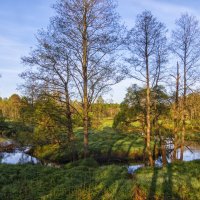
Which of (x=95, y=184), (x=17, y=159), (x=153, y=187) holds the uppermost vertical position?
(x=95, y=184)

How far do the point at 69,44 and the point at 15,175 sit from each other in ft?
30.6

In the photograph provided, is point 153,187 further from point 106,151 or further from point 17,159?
point 17,159

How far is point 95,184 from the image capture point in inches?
508

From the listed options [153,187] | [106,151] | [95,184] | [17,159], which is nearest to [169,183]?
[153,187]

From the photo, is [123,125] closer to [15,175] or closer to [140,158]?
[140,158]

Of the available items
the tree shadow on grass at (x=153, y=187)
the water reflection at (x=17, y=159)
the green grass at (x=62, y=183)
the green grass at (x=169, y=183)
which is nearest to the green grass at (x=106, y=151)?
the water reflection at (x=17, y=159)

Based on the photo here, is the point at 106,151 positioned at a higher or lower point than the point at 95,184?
lower

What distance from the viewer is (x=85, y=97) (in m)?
19.1

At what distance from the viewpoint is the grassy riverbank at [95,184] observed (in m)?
11.8

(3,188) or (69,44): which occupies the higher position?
(69,44)

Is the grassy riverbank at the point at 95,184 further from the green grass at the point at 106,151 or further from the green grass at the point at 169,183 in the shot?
the green grass at the point at 106,151

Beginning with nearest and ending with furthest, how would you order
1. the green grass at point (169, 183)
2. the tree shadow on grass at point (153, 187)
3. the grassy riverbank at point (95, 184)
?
the grassy riverbank at point (95, 184)
the tree shadow on grass at point (153, 187)
the green grass at point (169, 183)

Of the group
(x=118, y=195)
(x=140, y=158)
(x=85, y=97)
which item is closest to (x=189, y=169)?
(x=118, y=195)

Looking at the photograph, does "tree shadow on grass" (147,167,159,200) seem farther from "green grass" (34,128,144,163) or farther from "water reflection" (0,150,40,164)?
"water reflection" (0,150,40,164)
